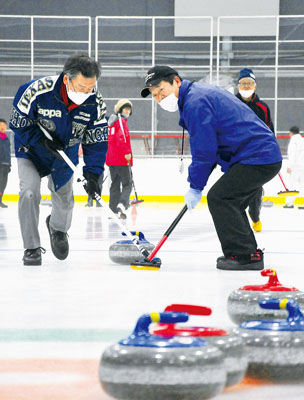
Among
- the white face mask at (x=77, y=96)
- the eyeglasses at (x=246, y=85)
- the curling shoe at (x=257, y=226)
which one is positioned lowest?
the curling shoe at (x=257, y=226)

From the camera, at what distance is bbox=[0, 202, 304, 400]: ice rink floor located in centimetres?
173

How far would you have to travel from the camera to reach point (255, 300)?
2.28 metres

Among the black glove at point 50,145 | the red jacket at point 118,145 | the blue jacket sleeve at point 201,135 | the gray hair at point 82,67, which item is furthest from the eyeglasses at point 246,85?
the red jacket at point 118,145

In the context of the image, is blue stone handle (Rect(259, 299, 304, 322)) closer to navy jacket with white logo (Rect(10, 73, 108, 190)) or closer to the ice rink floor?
the ice rink floor

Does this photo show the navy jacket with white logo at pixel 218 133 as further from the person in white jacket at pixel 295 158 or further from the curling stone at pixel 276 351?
the person in white jacket at pixel 295 158

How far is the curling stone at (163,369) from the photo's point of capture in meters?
1.47

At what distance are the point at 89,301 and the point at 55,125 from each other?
54.9 inches

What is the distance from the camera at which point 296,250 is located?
539 centimetres

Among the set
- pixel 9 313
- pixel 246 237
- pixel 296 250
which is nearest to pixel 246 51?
pixel 296 250

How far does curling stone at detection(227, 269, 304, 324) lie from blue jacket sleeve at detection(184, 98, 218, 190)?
1.60 meters

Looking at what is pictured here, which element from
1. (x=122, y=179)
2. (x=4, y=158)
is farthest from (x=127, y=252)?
(x=4, y=158)

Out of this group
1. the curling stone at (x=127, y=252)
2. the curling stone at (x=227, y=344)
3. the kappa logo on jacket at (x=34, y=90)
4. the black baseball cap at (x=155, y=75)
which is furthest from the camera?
the curling stone at (x=127, y=252)

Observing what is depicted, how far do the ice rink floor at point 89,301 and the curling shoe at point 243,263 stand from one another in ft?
0.25

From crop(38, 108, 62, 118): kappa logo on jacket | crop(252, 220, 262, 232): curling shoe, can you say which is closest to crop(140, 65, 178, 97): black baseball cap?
crop(38, 108, 62, 118): kappa logo on jacket
